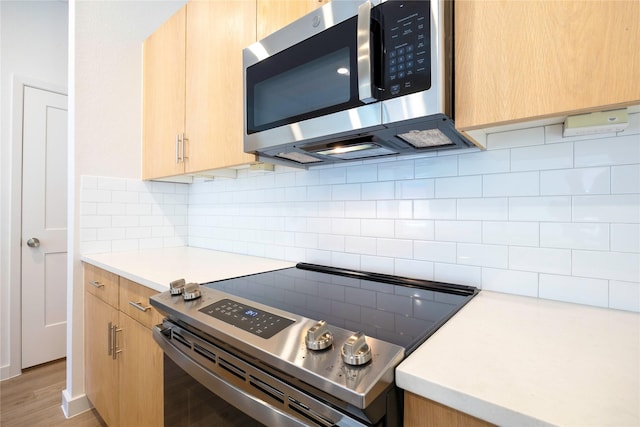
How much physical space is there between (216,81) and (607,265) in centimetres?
158

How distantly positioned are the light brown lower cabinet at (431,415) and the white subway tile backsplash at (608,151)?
0.75m

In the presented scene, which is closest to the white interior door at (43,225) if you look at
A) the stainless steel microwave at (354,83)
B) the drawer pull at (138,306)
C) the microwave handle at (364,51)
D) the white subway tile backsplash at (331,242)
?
the drawer pull at (138,306)

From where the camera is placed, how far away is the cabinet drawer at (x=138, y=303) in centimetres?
116

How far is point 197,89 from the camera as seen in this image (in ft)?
5.07

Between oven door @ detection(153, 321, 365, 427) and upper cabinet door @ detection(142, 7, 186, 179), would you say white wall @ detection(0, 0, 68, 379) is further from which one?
oven door @ detection(153, 321, 365, 427)

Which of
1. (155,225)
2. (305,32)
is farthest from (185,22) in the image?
(155,225)

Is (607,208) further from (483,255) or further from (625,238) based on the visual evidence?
(483,255)

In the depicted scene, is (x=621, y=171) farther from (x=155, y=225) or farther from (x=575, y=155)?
(x=155, y=225)

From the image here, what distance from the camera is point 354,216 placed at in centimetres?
130

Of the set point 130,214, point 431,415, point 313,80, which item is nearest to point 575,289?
point 431,415

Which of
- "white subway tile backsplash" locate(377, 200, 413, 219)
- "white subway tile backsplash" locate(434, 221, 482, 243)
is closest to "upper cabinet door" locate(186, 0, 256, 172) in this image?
"white subway tile backsplash" locate(377, 200, 413, 219)

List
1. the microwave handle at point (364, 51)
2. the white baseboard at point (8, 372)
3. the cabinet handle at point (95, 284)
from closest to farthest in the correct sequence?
1. the microwave handle at point (364, 51)
2. the cabinet handle at point (95, 284)
3. the white baseboard at point (8, 372)

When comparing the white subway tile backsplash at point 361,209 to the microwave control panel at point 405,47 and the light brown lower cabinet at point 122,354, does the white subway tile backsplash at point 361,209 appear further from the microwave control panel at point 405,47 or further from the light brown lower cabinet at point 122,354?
the light brown lower cabinet at point 122,354

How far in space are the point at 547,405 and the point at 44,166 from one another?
3.16 metres
